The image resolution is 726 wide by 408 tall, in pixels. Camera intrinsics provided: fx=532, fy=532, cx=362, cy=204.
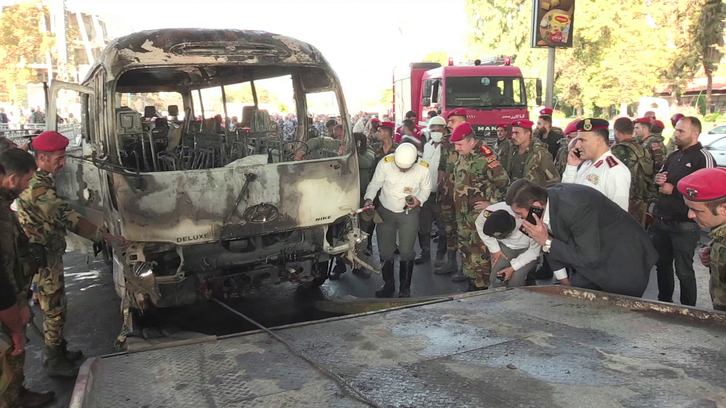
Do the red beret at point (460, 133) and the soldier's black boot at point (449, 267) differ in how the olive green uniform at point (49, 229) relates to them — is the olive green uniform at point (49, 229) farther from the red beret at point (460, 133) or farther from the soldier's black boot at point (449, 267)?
the soldier's black boot at point (449, 267)

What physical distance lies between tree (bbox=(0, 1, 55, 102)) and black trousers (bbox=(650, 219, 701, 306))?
3334cm

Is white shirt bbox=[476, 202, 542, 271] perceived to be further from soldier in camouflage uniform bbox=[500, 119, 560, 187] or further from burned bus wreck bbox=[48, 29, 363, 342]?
soldier in camouflage uniform bbox=[500, 119, 560, 187]

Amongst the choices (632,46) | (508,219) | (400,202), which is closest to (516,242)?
(508,219)

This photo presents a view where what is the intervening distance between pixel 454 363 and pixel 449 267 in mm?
3901

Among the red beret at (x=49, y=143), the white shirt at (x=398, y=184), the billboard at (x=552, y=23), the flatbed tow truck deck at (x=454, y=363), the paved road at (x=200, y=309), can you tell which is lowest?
the paved road at (x=200, y=309)

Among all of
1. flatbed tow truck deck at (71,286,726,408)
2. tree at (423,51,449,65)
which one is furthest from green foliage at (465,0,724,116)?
tree at (423,51,449,65)

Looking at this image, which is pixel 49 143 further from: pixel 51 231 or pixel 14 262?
pixel 14 262

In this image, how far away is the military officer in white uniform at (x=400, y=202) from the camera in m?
5.27

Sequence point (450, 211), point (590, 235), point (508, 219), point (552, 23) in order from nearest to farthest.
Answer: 1. point (590, 235)
2. point (508, 219)
3. point (450, 211)
4. point (552, 23)

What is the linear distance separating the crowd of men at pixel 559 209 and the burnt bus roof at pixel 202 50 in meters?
1.47

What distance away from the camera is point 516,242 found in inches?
160

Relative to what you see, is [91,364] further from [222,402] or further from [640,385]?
[640,385]

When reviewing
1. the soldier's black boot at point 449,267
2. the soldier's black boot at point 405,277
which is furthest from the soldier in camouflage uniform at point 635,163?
the soldier's black boot at point 405,277

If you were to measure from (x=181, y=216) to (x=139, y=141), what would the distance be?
6.76ft
